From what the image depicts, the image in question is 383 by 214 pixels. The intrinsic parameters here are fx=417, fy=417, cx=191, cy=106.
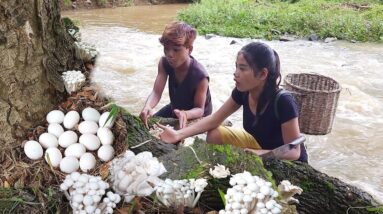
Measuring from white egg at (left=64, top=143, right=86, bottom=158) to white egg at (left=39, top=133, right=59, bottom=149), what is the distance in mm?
52

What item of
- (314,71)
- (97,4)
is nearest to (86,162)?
(314,71)

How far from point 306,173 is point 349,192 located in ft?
0.56

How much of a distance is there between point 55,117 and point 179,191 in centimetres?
56

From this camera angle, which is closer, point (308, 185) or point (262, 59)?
point (308, 185)

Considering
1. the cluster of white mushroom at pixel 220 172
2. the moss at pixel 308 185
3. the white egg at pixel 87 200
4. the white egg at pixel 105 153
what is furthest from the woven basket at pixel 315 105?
the white egg at pixel 87 200

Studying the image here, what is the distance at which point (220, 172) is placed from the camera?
138 centimetres

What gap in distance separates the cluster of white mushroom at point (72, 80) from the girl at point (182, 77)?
0.69 meters

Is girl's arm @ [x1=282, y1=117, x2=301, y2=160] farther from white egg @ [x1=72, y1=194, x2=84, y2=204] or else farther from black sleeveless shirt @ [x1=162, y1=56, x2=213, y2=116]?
white egg @ [x1=72, y1=194, x2=84, y2=204]

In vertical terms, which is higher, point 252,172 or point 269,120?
point 252,172

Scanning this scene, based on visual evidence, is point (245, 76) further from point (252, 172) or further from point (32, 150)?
point (32, 150)

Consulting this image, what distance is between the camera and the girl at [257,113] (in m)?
2.00

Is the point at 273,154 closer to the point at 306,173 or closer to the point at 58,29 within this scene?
the point at 306,173

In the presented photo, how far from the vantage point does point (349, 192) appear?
1579 millimetres

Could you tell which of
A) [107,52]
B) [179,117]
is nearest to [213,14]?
[107,52]
